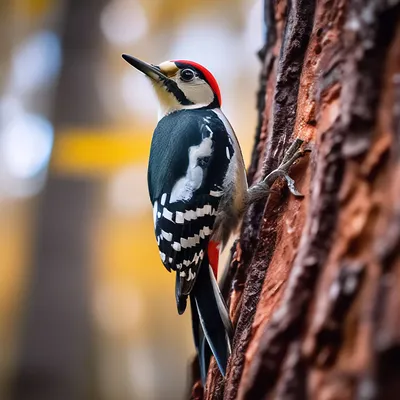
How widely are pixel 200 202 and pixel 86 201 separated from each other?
53.7 inches

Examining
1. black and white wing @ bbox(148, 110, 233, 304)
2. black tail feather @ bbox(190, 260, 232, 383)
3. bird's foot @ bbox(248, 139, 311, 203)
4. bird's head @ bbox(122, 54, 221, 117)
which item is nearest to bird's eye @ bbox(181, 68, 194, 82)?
bird's head @ bbox(122, 54, 221, 117)

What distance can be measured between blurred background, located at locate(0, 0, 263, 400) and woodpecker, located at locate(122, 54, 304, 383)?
3.11 ft

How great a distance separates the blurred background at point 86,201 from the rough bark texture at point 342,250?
4.33ft

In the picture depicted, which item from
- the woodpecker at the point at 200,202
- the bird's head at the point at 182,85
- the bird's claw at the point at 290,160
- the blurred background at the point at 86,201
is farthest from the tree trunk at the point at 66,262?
the bird's claw at the point at 290,160

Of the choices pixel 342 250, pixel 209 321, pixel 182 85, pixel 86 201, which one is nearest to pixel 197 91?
pixel 182 85

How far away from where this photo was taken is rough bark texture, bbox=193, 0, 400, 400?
53 cm

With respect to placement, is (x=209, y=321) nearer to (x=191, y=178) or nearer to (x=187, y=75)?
(x=191, y=178)

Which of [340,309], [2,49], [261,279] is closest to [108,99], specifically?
[2,49]

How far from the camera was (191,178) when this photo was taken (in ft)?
3.62

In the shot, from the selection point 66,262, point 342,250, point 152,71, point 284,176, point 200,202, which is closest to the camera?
point 342,250

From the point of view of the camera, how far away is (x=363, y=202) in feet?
1.98

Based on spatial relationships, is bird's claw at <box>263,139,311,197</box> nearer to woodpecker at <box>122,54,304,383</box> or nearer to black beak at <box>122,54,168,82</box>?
woodpecker at <box>122,54,304,383</box>

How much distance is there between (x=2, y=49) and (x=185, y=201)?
6.58ft

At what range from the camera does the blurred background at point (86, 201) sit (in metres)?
2.22
